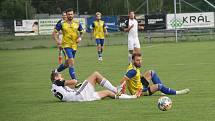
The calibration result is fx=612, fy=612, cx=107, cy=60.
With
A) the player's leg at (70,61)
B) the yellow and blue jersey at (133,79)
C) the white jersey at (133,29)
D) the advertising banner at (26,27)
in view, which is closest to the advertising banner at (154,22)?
the advertising banner at (26,27)

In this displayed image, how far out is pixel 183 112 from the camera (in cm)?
1100

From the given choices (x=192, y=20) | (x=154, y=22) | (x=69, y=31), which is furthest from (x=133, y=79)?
(x=154, y=22)

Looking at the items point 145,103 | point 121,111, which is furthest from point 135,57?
point 121,111

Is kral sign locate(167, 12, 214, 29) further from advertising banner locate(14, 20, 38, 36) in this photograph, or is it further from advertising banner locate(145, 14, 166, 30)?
advertising banner locate(14, 20, 38, 36)

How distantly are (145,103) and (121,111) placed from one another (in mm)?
1176

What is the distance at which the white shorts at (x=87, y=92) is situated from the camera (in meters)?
13.0

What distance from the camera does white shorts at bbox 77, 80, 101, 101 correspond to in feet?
42.6

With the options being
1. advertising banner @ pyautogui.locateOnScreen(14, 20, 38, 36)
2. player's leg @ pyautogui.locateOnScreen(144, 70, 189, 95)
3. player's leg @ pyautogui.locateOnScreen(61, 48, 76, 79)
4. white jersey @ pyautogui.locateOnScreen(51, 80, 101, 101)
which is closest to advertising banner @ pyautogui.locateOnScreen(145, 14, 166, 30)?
advertising banner @ pyautogui.locateOnScreen(14, 20, 38, 36)

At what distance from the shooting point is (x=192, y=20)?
159 ft

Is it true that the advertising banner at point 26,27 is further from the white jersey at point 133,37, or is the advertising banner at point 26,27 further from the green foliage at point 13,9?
the white jersey at point 133,37

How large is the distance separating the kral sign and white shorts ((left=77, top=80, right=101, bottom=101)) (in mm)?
34952

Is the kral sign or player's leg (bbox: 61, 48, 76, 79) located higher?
the kral sign

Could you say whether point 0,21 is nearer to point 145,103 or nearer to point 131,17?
point 131,17

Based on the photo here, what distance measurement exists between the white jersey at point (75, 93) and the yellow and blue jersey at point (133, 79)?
824mm
